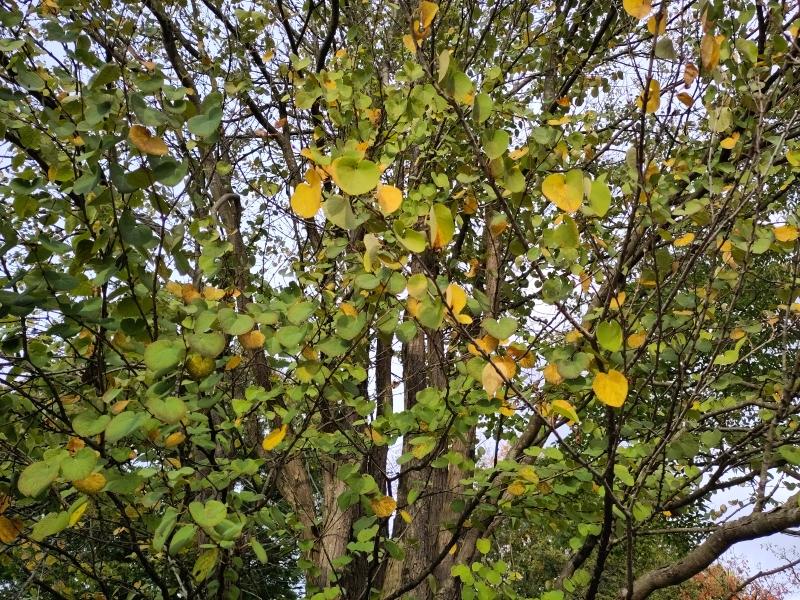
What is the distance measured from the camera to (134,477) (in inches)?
56.3

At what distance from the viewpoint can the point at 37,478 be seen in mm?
1149

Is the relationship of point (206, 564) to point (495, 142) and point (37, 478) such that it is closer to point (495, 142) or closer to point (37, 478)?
point (37, 478)

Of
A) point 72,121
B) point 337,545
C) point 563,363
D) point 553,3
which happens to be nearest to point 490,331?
point 563,363

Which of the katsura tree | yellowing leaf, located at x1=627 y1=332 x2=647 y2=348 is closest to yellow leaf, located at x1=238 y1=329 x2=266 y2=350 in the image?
the katsura tree

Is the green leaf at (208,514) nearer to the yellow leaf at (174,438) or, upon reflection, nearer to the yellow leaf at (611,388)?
the yellow leaf at (174,438)

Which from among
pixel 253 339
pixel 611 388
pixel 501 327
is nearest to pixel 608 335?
pixel 611 388

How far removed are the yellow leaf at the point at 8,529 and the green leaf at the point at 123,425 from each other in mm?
573

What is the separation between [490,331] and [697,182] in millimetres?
1180

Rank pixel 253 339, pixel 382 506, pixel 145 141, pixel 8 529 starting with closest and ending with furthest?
pixel 145 141, pixel 8 529, pixel 253 339, pixel 382 506

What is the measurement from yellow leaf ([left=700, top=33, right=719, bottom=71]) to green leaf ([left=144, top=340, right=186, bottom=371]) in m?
1.28

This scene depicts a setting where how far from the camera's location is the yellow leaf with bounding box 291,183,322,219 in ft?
3.70

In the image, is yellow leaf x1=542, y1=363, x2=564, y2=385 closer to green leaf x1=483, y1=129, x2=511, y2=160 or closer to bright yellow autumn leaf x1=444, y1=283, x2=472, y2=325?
bright yellow autumn leaf x1=444, y1=283, x2=472, y2=325

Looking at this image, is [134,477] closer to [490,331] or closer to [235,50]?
[490,331]

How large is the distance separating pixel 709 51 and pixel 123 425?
1.47 metres
